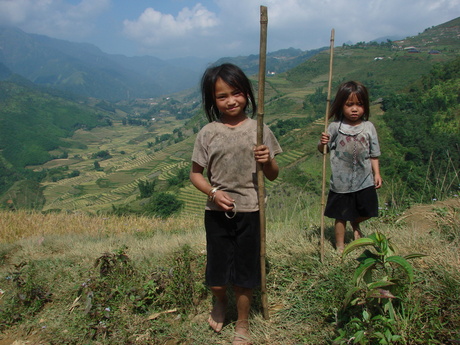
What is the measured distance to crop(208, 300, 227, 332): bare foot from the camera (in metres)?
2.21

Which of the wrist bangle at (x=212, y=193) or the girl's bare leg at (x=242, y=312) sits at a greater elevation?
the wrist bangle at (x=212, y=193)

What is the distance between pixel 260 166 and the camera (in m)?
1.92

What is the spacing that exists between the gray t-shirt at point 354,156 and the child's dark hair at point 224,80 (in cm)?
97

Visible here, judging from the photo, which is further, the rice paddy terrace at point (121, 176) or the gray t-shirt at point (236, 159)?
the rice paddy terrace at point (121, 176)

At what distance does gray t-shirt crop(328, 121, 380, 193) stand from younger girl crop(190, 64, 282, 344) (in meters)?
0.92

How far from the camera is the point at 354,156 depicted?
264cm

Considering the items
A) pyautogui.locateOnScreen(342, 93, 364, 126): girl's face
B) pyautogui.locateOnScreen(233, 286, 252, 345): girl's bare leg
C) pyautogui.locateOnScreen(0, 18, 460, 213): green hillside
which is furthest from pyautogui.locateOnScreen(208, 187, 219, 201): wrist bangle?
pyautogui.locateOnScreen(0, 18, 460, 213): green hillside

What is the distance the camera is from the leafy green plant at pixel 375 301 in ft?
5.30

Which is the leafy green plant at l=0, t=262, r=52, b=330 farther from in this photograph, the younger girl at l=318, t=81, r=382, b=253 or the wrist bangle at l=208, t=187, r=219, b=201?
the younger girl at l=318, t=81, r=382, b=253

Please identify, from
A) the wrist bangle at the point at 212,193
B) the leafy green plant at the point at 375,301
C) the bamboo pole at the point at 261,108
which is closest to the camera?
the leafy green plant at the point at 375,301

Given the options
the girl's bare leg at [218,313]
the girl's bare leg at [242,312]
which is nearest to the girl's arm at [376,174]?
the girl's bare leg at [242,312]

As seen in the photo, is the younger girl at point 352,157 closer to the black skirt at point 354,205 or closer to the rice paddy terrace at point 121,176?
the black skirt at point 354,205

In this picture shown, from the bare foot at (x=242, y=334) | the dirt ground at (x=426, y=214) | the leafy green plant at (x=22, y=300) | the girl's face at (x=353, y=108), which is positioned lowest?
the leafy green plant at (x=22, y=300)

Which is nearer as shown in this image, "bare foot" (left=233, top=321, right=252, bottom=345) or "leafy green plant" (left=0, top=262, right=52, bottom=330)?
"bare foot" (left=233, top=321, right=252, bottom=345)
